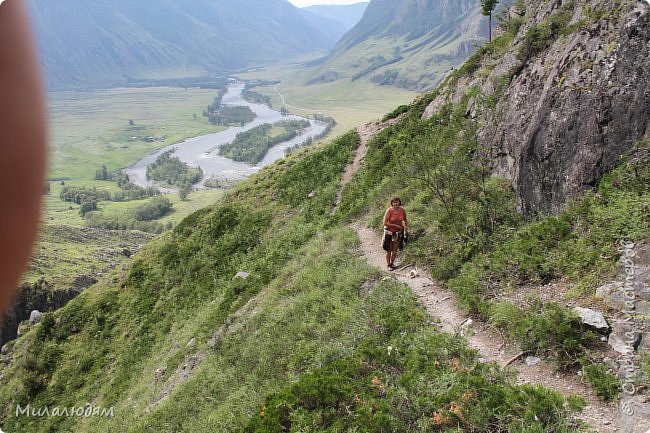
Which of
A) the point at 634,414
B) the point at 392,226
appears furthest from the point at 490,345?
the point at 392,226

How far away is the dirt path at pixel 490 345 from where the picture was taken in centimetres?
685

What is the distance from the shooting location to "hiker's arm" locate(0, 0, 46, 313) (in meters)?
1.25

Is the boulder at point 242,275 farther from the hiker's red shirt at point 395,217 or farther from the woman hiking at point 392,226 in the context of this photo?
the hiker's red shirt at point 395,217

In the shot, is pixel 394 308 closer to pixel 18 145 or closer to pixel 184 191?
pixel 18 145

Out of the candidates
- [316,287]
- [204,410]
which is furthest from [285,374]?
[316,287]

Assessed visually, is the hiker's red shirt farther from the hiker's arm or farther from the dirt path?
the hiker's arm

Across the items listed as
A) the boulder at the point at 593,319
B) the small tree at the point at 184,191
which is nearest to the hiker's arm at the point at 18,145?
the boulder at the point at 593,319

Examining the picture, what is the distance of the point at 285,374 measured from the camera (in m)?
11.7

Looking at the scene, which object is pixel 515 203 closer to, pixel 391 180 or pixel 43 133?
pixel 391 180

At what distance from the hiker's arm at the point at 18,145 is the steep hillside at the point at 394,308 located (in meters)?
7.05

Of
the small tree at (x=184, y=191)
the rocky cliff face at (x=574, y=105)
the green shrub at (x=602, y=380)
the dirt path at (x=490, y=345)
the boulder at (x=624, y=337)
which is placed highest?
the rocky cliff face at (x=574, y=105)

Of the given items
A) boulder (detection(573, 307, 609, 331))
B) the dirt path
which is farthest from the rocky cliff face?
boulder (detection(573, 307, 609, 331))

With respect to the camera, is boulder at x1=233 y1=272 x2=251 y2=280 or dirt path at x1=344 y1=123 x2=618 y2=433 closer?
dirt path at x1=344 y1=123 x2=618 y2=433

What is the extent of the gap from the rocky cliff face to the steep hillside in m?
0.12
